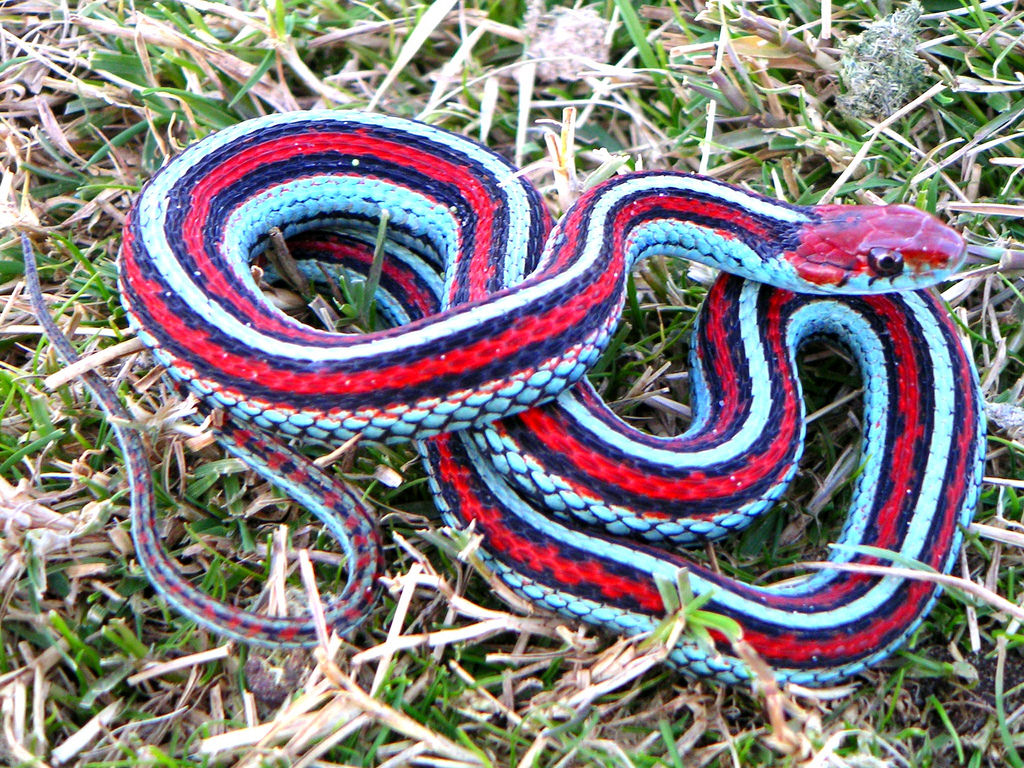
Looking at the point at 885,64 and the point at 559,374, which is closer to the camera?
the point at 559,374

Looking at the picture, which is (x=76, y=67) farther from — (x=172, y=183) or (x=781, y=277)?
(x=781, y=277)

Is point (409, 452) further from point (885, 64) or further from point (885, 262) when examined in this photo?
point (885, 64)

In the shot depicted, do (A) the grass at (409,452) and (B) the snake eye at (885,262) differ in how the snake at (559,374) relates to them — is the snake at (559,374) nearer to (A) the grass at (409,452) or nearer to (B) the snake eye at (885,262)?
(B) the snake eye at (885,262)

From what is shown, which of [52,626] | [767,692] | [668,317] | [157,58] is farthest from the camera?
[157,58]

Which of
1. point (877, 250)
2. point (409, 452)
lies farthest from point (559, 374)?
point (877, 250)

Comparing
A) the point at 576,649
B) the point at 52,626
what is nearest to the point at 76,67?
the point at 52,626

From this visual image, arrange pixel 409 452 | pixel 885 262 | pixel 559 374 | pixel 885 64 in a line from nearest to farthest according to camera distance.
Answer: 1. pixel 559 374
2. pixel 885 262
3. pixel 409 452
4. pixel 885 64

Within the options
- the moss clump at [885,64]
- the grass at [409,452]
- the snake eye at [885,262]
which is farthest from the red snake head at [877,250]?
the moss clump at [885,64]
